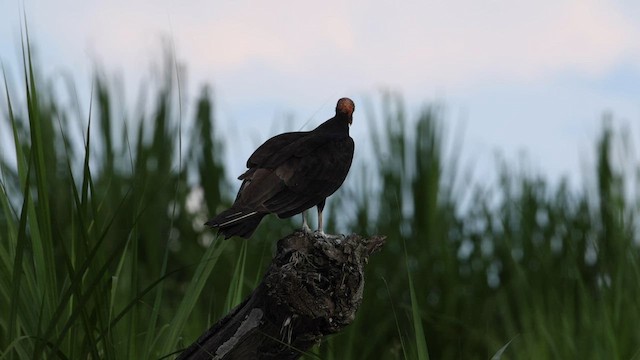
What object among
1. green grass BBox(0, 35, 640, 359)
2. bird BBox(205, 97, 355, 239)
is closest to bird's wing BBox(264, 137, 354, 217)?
bird BBox(205, 97, 355, 239)

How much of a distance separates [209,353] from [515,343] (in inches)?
83.4

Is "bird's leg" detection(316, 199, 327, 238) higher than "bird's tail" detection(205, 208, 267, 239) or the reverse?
the reverse

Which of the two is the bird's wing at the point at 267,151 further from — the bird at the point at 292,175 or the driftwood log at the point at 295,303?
the driftwood log at the point at 295,303

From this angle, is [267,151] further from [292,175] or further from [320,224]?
[320,224]

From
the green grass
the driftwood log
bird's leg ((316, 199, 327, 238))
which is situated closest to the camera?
the driftwood log

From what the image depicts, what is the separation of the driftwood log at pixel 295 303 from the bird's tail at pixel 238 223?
0.08 metres

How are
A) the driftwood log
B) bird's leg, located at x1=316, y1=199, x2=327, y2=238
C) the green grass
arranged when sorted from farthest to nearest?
the green grass
bird's leg, located at x1=316, y1=199, x2=327, y2=238
the driftwood log

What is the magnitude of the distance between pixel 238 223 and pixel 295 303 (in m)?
0.22

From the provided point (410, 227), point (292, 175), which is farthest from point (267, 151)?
point (410, 227)

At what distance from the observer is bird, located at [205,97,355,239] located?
2.10m

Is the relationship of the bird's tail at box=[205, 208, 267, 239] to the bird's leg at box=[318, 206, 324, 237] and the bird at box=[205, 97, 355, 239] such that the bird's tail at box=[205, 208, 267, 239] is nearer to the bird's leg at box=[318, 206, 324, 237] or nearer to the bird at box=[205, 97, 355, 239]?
the bird at box=[205, 97, 355, 239]

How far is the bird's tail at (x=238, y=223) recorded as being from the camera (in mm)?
2066

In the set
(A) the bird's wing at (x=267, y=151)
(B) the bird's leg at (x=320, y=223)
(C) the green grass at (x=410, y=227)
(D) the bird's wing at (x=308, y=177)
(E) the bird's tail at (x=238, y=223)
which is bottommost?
(C) the green grass at (x=410, y=227)

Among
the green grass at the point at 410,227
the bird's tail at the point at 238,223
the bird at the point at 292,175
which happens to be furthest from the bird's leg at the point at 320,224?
the green grass at the point at 410,227
